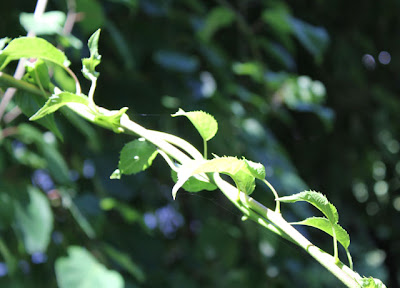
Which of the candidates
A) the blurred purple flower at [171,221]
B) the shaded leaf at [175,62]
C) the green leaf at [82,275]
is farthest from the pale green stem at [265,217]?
the blurred purple flower at [171,221]

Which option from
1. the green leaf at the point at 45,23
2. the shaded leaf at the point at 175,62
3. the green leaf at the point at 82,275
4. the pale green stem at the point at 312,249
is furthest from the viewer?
the shaded leaf at the point at 175,62

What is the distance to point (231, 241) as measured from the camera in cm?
88

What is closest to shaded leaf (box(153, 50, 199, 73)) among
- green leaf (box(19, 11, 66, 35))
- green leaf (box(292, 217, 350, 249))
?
green leaf (box(19, 11, 66, 35))

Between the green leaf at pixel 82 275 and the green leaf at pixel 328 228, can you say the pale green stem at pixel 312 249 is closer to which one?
the green leaf at pixel 328 228

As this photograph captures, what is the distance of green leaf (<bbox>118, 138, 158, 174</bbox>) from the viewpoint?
204 millimetres

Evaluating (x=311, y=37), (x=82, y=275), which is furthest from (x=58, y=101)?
(x=311, y=37)

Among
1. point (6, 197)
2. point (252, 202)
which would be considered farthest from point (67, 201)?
point (252, 202)

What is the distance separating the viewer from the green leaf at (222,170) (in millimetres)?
153

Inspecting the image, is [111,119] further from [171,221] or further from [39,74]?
[171,221]

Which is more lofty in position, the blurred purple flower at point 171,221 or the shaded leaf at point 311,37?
the shaded leaf at point 311,37

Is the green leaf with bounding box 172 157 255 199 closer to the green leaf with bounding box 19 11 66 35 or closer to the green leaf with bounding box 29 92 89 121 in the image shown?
the green leaf with bounding box 29 92 89 121

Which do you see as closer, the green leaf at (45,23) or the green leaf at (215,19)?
the green leaf at (45,23)

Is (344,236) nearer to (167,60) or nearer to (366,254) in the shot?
(167,60)

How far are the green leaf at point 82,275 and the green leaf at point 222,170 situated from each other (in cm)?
40
